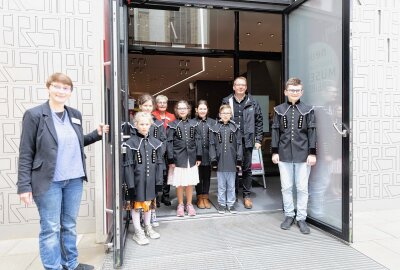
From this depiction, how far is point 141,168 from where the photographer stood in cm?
303

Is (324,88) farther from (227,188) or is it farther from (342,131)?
(227,188)

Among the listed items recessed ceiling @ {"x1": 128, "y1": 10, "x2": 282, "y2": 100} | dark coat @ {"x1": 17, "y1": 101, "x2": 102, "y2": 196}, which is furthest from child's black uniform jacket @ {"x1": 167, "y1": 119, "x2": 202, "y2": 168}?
recessed ceiling @ {"x1": 128, "y1": 10, "x2": 282, "y2": 100}

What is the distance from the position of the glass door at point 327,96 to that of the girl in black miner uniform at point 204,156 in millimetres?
1264

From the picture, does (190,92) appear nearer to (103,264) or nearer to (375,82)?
(375,82)

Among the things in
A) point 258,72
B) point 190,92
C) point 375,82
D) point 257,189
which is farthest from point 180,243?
point 190,92

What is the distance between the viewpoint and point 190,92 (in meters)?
11.6

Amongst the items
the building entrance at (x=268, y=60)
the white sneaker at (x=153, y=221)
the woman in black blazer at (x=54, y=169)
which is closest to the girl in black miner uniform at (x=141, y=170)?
the building entrance at (x=268, y=60)

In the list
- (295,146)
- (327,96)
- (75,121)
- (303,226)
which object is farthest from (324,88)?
(75,121)

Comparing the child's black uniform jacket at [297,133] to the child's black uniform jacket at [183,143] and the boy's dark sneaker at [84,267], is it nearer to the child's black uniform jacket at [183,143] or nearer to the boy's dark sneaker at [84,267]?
the child's black uniform jacket at [183,143]

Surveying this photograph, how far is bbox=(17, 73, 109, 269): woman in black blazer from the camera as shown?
85.7 inches

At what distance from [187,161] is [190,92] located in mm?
8086

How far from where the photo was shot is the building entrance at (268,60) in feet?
9.82

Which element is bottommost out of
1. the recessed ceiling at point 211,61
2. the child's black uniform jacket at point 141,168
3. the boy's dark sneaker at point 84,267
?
the boy's dark sneaker at point 84,267

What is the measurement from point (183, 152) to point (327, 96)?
177 cm
